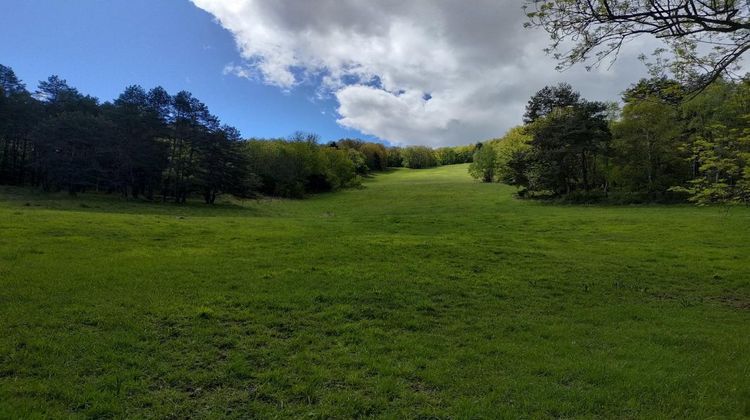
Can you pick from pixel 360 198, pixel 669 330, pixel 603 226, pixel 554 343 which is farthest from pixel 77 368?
pixel 360 198

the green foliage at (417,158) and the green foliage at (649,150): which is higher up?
the green foliage at (417,158)

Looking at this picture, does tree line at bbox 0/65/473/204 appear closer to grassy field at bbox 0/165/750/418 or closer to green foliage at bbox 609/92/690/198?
grassy field at bbox 0/165/750/418

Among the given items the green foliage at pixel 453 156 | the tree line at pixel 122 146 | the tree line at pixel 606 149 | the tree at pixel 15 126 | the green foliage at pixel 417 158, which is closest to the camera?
the tree line at pixel 606 149

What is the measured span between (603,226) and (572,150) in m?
25.8

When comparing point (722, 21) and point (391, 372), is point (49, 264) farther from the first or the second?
point (722, 21)

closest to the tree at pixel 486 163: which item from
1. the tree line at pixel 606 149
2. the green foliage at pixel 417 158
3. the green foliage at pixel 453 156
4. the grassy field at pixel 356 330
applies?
the tree line at pixel 606 149

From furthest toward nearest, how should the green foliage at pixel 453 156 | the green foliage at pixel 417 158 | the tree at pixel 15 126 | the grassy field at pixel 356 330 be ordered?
the green foliage at pixel 453 156, the green foliage at pixel 417 158, the tree at pixel 15 126, the grassy field at pixel 356 330

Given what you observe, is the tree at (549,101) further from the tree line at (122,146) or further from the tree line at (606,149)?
the tree line at (122,146)

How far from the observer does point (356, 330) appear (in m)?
8.30

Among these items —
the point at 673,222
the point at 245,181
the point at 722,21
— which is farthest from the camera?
the point at 245,181

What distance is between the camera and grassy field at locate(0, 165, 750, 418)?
5707 millimetres

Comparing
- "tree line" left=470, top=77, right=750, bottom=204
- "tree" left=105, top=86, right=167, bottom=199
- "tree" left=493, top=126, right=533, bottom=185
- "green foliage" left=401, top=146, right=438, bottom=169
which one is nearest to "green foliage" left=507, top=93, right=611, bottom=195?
"tree line" left=470, top=77, right=750, bottom=204

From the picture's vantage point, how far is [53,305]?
8359mm

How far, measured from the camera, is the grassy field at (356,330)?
5.71m
